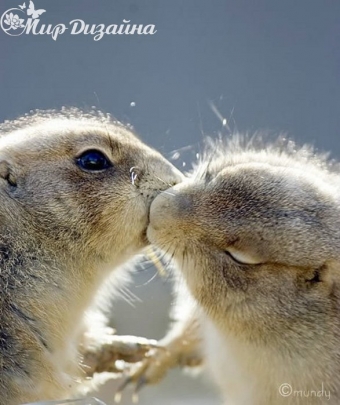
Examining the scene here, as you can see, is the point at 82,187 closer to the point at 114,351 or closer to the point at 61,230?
the point at 61,230

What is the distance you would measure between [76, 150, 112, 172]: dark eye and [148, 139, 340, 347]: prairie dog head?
208 mm

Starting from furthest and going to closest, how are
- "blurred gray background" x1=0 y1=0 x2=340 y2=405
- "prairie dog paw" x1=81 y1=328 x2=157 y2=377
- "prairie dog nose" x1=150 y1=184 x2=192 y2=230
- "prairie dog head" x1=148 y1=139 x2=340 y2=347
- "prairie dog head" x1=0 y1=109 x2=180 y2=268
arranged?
"prairie dog paw" x1=81 y1=328 x2=157 y2=377 → "blurred gray background" x1=0 y1=0 x2=340 y2=405 → "prairie dog head" x1=0 y1=109 x2=180 y2=268 → "prairie dog nose" x1=150 y1=184 x2=192 y2=230 → "prairie dog head" x1=148 y1=139 x2=340 y2=347

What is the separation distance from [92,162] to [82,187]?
0.21 ft

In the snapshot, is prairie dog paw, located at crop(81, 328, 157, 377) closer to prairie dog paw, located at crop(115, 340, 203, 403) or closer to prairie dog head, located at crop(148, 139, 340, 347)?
prairie dog paw, located at crop(115, 340, 203, 403)

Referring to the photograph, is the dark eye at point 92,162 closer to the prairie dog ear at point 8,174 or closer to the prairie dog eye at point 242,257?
the prairie dog ear at point 8,174

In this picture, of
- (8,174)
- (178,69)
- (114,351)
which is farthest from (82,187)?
(114,351)

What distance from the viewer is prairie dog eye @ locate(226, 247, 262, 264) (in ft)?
6.82

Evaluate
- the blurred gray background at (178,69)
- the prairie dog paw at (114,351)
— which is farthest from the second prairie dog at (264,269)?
the prairie dog paw at (114,351)

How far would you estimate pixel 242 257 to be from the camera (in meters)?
2.10

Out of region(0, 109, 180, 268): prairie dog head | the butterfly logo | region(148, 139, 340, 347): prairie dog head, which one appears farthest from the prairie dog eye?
the butterfly logo

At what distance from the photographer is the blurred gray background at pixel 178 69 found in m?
2.53

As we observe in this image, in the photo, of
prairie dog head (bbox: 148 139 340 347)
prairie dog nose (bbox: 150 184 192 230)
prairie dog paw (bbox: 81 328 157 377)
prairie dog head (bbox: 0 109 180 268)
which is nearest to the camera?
prairie dog head (bbox: 148 139 340 347)

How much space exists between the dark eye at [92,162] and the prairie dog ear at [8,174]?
0.14 metres

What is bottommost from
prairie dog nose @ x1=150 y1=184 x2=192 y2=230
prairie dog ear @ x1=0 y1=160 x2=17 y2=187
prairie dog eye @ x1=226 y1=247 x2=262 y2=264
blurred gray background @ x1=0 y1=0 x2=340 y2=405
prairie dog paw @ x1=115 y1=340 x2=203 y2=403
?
prairie dog paw @ x1=115 y1=340 x2=203 y2=403
